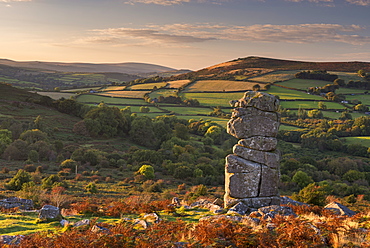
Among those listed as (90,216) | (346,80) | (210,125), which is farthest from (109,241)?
(346,80)

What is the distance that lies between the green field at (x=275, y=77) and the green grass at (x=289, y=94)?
15.9 m

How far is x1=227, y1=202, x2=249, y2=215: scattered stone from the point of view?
1542 cm

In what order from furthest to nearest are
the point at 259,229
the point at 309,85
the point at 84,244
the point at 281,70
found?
the point at 281,70 < the point at 309,85 < the point at 259,229 < the point at 84,244

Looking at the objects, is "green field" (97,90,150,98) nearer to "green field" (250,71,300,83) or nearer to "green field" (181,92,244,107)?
"green field" (181,92,244,107)

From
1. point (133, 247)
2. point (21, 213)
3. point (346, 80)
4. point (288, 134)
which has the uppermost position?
point (346, 80)

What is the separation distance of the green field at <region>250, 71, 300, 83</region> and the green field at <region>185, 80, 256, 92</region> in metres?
11.0

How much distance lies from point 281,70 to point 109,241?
18604 centimetres

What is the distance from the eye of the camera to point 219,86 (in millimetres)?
157500

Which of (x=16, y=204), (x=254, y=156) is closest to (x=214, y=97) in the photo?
(x=254, y=156)

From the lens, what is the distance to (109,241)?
9.82m

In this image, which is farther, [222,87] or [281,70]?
[281,70]

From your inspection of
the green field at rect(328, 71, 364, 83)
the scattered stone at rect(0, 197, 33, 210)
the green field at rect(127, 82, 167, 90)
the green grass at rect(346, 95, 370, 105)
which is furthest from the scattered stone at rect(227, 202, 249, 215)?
the green field at rect(328, 71, 364, 83)

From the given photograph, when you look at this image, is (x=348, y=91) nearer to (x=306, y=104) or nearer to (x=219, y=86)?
(x=306, y=104)

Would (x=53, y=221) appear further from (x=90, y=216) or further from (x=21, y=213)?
(x=21, y=213)
